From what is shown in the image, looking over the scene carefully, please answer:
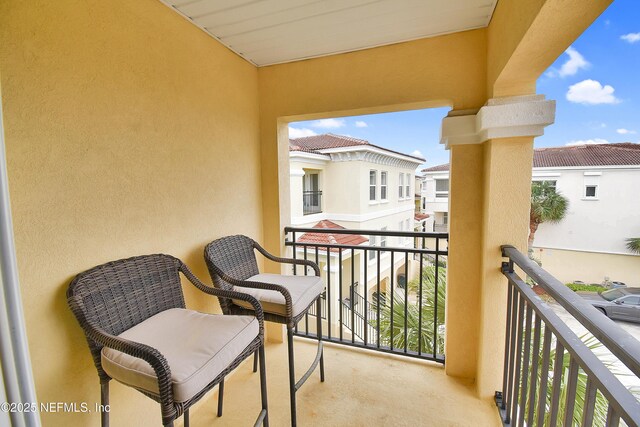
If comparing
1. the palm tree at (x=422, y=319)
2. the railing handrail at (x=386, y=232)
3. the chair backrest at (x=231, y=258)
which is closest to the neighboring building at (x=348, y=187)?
the palm tree at (x=422, y=319)

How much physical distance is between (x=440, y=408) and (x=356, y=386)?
0.56 metres

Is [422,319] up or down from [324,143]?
down

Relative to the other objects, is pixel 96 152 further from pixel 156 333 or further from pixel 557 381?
pixel 557 381

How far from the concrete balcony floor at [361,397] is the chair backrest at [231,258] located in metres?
0.79

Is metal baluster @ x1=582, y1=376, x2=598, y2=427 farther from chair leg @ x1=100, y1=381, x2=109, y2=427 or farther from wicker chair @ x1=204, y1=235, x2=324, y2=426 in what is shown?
chair leg @ x1=100, y1=381, x2=109, y2=427

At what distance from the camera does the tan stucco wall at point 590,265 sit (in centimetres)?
225

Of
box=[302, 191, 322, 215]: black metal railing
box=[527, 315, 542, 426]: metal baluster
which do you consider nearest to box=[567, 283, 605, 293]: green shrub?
box=[527, 315, 542, 426]: metal baluster

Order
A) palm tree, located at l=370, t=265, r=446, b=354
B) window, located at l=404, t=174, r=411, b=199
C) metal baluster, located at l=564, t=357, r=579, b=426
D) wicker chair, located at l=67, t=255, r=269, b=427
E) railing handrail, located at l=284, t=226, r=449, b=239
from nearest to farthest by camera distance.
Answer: metal baluster, located at l=564, t=357, r=579, b=426
wicker chair, located at l=67, t=255, r=269, b=427
railing handrail, located at l=284, t=226, r=449, b=239
palm tree, located at l=370, t=265, r=446, b=354
window, located at l=404, t=174, r=411, b=199

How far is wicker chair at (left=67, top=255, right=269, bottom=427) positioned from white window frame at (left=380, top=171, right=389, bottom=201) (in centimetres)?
857

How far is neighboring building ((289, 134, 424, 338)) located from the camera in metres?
7.92

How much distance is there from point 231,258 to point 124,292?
71 centimetres

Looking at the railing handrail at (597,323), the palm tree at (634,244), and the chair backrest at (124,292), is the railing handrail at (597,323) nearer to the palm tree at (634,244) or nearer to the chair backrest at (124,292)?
the chair backrest at (124,292)

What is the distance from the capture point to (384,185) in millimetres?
9664

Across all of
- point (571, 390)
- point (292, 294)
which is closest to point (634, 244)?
point (571, 390)
